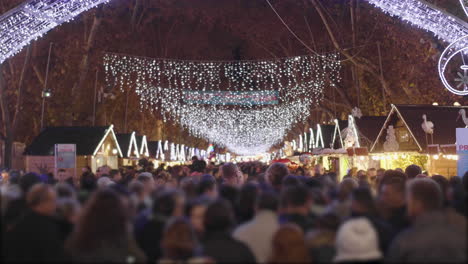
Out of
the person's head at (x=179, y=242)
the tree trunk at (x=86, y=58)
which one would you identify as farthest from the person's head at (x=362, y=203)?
the tree trunk at (x=86, y=58)

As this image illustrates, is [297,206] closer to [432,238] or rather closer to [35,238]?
[432,238]

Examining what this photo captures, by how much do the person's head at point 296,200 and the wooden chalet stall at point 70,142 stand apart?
20.4 metres

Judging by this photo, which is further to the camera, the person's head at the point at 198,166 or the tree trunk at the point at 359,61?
the tree trunk at the point at 359,61

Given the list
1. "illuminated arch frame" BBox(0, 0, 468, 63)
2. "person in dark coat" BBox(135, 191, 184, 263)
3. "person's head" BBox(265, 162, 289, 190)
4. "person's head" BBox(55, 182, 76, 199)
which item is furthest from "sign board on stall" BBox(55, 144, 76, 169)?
"person in dark coat" BBox(135, 191, 184, 263)

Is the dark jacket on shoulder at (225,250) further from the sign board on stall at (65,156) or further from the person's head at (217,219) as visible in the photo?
the sign board on stall at (65,156)

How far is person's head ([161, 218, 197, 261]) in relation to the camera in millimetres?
5453

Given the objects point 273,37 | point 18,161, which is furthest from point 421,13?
point 273,37

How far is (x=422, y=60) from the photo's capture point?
29.5 meters

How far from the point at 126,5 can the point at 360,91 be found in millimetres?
14011

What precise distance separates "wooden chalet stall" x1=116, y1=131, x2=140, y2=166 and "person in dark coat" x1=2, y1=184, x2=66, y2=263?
31929 millimetres

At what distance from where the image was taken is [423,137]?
22562 millimetres

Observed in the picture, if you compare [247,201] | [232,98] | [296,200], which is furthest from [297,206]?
[232,98]

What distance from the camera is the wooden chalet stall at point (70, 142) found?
26.8 meters

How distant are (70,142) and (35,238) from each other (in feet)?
74.7
